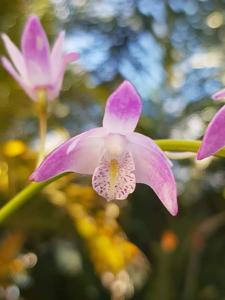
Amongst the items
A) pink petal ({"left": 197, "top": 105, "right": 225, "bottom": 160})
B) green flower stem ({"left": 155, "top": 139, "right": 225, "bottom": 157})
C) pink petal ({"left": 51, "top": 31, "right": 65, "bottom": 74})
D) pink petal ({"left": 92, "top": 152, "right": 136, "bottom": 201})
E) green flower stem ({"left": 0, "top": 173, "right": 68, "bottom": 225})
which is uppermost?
pink petal ({"left": 197, "top": 105, "right": 225, "bottom": 160})

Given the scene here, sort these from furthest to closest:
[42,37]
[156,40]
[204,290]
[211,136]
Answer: [156,40] < [204,290] < [42,37] < [211,136]

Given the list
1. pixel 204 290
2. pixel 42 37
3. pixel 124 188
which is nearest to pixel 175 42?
pixel 204 290

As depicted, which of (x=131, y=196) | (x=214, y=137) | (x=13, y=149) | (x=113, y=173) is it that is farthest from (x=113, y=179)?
(x=131, y=196)

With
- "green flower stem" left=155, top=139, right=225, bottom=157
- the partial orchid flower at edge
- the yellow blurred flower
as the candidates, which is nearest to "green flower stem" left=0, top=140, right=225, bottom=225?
"green flower stem" left=155, top=139, right=225, bottom=157

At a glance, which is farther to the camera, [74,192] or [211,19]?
[211,19]

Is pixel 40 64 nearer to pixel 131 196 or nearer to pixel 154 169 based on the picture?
pixel 154 169

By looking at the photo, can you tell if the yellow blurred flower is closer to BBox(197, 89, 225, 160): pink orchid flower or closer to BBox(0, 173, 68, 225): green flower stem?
BBox(0, 173, 68, 225): green flower stem

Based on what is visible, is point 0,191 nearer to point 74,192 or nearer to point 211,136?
point 74,192
